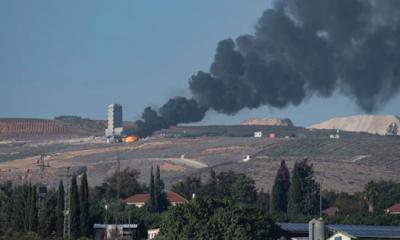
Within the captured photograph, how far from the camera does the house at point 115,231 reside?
100581mm

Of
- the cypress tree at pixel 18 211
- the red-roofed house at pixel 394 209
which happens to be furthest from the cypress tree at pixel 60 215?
the red-roofed house at pixel 394 209

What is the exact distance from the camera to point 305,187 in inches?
5635

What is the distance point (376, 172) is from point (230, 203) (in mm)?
105702

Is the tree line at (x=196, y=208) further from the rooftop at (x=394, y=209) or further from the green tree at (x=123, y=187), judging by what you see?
the rooftop at (x=394, y=209)

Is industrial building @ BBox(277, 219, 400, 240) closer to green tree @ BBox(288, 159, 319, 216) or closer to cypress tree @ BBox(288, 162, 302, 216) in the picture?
green tree @ BBox(288, 159, 319, 216)

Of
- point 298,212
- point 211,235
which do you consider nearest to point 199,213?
point 211,235

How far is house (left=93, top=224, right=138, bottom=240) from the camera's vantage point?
100581mm

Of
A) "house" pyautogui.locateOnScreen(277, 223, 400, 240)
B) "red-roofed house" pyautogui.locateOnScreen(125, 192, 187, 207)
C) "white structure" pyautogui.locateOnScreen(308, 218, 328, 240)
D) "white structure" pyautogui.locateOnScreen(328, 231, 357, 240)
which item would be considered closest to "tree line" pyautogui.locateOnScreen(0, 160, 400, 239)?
"red-roofed house" pyautogui.locateOnScreen(125, 192, 187, 207)

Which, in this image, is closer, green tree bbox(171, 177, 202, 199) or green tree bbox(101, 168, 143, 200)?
green tree bbox(101, 168, 143, 200)

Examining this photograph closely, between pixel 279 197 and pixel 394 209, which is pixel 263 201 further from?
pixel 394 209

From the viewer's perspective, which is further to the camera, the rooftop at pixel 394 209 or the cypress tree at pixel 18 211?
the rooftop at pixel 394 209

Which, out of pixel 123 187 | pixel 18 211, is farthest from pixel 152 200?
pixel 18 211

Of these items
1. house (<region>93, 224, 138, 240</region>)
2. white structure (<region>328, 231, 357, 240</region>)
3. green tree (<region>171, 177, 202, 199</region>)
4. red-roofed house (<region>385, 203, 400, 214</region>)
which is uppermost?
green tree (<region>171, 177, 202, 199</region>)

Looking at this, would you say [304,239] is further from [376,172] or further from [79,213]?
[376,172]
